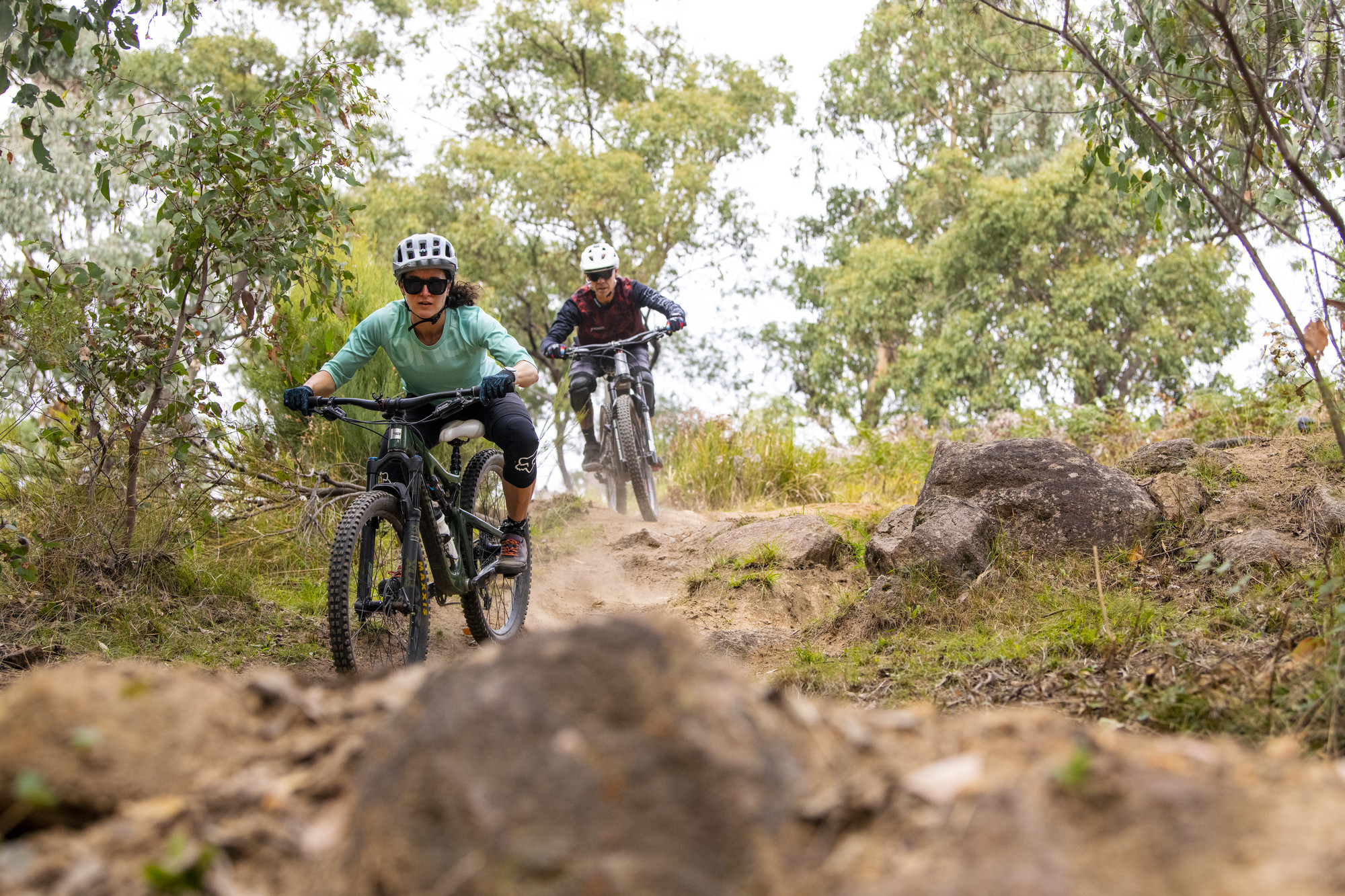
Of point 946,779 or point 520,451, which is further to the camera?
point 520,451

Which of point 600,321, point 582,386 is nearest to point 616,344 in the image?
point 600,321

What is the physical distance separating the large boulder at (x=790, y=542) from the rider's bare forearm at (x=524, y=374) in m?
2.63

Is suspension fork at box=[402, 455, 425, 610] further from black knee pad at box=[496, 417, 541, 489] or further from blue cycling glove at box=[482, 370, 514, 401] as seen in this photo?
black knee pad at box=[496, 417, 541, 489]

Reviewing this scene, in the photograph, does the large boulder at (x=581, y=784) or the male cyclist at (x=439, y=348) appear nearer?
the large boulder at (x=581, y=784)

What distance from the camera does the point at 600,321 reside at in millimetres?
9508

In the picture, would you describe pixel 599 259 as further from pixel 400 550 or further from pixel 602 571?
pixel 400 550

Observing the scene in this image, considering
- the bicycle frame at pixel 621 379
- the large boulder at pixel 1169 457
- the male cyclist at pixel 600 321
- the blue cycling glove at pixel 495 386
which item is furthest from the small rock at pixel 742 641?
the male cyclist at pixel 600 321

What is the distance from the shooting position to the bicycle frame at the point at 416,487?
15.1 ft

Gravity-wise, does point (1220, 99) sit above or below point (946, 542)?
above

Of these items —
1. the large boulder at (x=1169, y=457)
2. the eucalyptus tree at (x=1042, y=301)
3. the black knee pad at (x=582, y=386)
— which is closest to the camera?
the large boulder at (x=1169, y=457)

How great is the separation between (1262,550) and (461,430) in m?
3.72

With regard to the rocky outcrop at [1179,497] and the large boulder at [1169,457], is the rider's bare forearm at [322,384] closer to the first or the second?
the rocky outcrop at [1179,497]

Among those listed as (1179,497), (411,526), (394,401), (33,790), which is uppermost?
(394,401)

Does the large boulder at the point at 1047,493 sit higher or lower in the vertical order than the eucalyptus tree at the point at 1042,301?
lower
